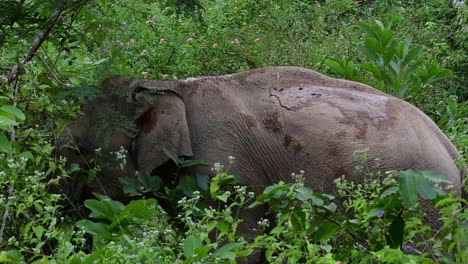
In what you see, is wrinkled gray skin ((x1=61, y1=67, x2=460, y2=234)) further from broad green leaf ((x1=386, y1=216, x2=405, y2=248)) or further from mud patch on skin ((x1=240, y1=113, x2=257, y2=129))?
broad green leaf ((x1=386, y1=216, x2=405, y2=248))

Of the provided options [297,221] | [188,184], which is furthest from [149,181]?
[297,221]

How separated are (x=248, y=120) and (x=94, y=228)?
2.33 metres

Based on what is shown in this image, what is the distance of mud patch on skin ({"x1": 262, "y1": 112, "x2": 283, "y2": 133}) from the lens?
21.5ft

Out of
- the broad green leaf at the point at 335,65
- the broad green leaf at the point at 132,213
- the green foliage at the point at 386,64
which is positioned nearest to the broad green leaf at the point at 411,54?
the green foliage at the point at 386,64

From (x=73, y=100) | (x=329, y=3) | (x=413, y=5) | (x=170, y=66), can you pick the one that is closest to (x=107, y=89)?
(x=73, y=100)

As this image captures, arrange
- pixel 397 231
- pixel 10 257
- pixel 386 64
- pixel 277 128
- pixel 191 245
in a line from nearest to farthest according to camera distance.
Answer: pixel 10 257 → pixel 191 245 → pixel 397 231 → pixel 277 128 → pixel 386 64

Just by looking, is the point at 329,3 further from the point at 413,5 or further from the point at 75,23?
the point at 75,23

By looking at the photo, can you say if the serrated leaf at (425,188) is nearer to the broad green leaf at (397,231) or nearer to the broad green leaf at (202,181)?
the broad green leaf at (397,231)

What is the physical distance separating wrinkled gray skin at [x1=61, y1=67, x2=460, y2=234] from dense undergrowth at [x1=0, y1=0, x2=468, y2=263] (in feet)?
0.60

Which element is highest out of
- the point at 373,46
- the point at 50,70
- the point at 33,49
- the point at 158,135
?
the point at 33,49

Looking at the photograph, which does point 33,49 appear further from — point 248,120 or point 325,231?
point 325,231

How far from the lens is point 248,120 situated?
6.59 metres

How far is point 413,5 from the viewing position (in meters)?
12.0

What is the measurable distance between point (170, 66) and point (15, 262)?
Result: 16.9ft
